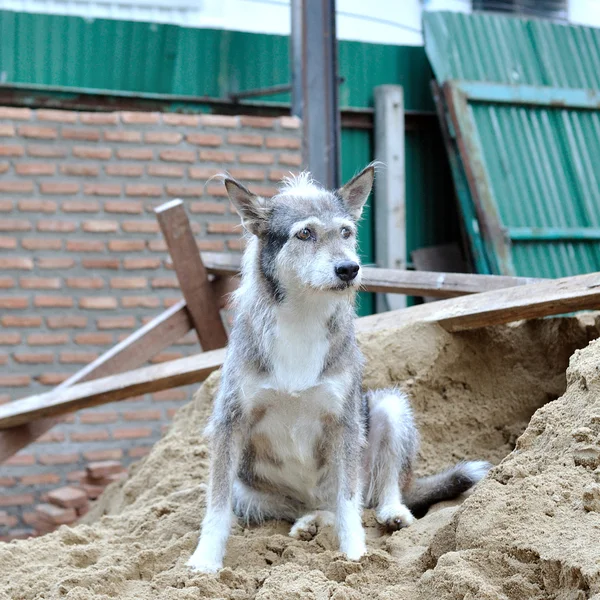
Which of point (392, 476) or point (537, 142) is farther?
point (537, 142)

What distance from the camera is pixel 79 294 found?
301 inches

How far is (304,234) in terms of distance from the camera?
391cm

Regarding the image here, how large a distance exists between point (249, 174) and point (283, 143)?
41cm

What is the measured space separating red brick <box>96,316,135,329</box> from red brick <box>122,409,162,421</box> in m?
0.70

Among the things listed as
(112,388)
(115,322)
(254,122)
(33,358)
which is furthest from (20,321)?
(254,122)

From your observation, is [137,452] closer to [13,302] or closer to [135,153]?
[13,302]

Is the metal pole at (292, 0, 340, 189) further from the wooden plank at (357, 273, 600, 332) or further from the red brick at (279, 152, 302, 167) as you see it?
the wooden plank at (357, 273, 600, 332)

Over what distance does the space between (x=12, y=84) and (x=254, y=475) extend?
5204 millimetres

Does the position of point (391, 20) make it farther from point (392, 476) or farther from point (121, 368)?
point (392, 476)

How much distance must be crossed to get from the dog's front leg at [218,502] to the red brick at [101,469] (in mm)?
3753

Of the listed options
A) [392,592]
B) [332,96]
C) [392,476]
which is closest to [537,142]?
[332,96]

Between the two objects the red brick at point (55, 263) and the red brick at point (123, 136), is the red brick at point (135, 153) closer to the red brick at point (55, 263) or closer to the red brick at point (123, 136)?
the red brick at point (123, 136)

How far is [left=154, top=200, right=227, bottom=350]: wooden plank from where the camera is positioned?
6383 millimetres

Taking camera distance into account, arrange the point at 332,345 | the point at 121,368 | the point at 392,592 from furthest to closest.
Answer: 1. the point at 121,368
2. the point at 332,345
3. the point at 392,592
